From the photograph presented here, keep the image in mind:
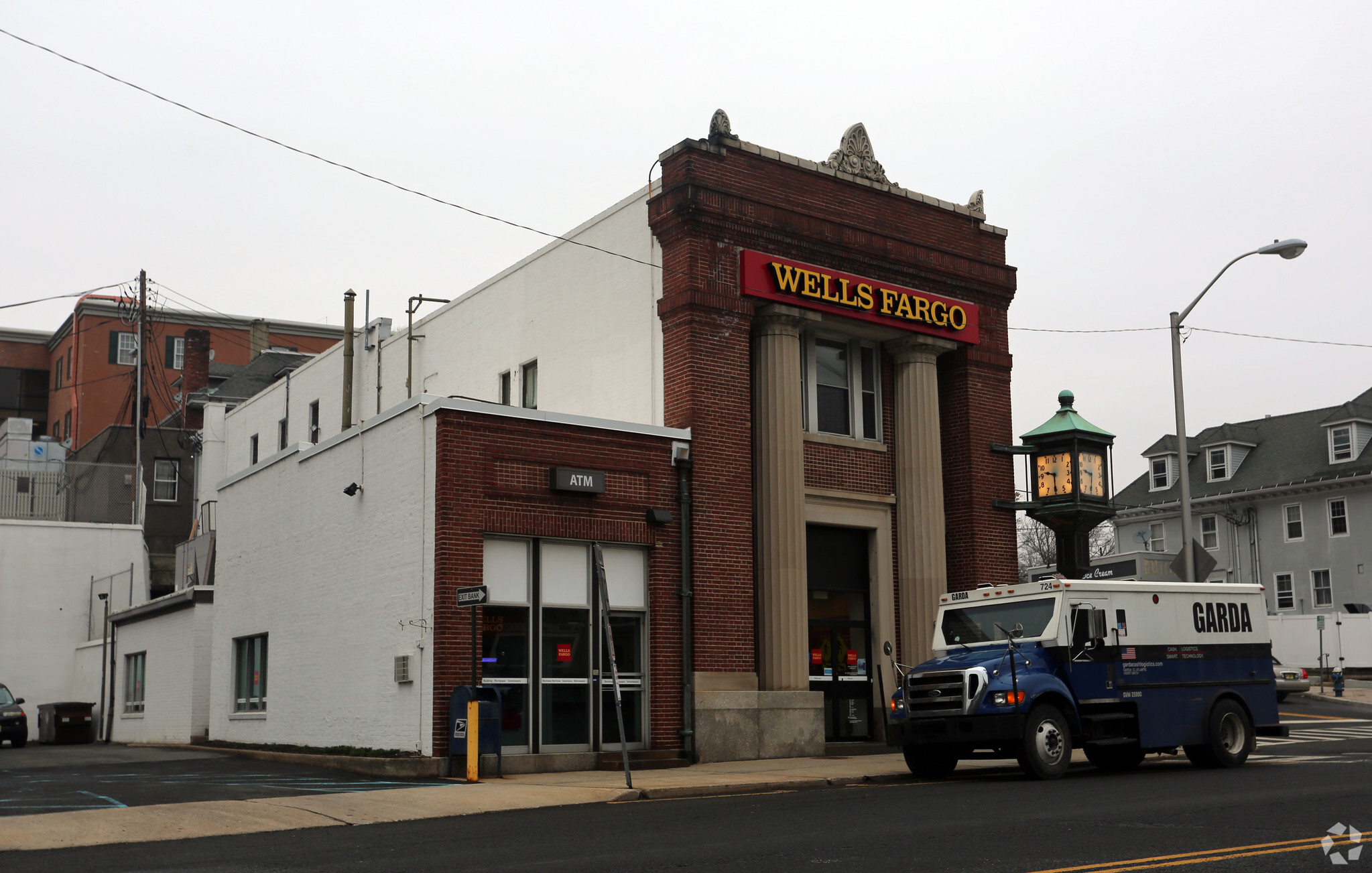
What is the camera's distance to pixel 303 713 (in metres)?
23.0

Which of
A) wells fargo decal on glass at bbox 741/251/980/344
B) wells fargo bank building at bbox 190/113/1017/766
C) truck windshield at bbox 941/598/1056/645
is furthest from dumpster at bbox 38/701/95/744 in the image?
truck windshield at bbox 941/598/1056/645

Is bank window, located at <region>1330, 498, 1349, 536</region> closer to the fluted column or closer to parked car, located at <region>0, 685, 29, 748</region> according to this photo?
the fluted column

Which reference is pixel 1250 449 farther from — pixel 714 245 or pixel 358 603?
pixel 358 603

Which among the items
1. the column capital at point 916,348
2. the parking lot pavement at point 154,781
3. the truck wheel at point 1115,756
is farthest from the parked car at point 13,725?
the truck wheel at point 1115,756

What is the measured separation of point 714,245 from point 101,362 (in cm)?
5313

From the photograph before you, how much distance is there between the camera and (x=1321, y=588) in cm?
5572

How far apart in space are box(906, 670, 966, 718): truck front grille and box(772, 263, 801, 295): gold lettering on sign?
8275 millimetres

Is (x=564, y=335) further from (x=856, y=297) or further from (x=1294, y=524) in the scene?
(x=1294, y=524)

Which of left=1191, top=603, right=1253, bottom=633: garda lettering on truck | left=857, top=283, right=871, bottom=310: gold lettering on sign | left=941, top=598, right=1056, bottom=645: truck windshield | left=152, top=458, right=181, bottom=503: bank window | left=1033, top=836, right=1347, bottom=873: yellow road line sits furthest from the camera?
left=152, top=458, right=181, bottom=503: bank window

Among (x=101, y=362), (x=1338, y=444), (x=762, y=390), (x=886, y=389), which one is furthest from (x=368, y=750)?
(x=101, y=362)

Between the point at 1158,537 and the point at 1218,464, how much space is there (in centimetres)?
441

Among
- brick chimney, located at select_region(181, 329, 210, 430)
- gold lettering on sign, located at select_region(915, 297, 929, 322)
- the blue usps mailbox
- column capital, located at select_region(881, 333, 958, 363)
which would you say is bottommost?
the blue usps mailbox

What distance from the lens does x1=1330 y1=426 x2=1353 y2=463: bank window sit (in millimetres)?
55531

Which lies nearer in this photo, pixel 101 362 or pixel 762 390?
pixel 762 390
